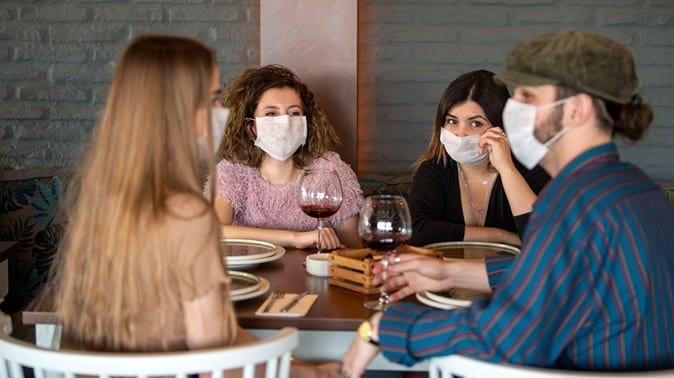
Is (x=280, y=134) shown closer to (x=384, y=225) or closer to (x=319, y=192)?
(x=319, y=192)

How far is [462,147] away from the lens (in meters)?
2.79

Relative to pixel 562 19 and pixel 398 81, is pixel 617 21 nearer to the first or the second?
pixel 562 19

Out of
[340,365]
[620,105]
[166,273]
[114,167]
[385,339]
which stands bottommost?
[340,365]

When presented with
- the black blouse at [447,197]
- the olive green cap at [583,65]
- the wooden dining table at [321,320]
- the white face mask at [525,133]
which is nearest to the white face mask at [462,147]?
the black blouse at [447,197]

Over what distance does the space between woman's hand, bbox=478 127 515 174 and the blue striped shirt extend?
111cm

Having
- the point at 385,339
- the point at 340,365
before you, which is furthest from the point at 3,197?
the point at 385,339

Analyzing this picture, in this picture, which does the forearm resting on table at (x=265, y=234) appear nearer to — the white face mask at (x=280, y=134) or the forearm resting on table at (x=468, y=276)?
the white face mask at (x=280, y=134)

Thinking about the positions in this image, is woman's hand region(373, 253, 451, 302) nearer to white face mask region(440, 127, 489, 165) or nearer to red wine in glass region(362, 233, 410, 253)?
red wine in glass region(362, 233, 410, 253)

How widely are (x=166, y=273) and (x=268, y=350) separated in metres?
0.21

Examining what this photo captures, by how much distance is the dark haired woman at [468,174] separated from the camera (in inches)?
106

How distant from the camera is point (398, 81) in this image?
3436mm

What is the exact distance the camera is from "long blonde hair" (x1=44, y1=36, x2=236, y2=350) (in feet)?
A: 4.97

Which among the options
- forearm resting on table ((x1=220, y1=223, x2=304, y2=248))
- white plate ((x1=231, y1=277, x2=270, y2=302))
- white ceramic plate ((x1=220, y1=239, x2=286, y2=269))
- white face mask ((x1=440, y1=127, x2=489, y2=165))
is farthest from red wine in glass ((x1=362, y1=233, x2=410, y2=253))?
white face mask ((x1=440, y1=127, x2=489, y2=165))

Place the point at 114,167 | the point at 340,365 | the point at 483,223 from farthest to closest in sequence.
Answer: the point at 483,223
the point at 340,365
the point at 114,167
